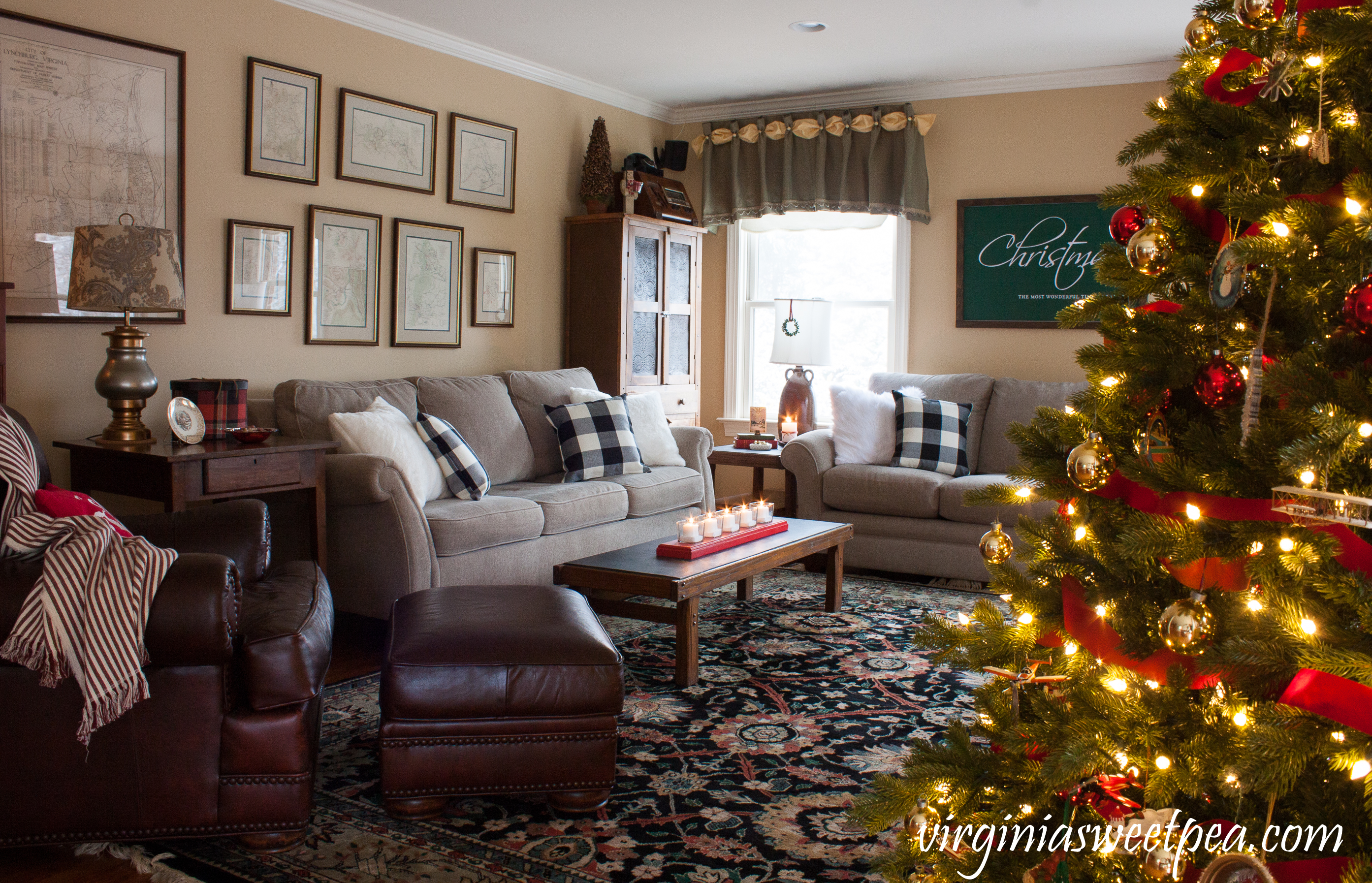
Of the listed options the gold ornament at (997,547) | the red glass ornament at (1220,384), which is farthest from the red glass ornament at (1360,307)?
the gold ornament at (997,547)

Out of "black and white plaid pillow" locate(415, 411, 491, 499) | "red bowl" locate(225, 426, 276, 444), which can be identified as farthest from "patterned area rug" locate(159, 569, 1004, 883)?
"red bowl" locate(225, 426, 276, 444)

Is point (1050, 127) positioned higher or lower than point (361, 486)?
higher

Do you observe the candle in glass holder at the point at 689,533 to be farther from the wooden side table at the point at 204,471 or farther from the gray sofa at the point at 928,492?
the gray sofa at the point at 928,492

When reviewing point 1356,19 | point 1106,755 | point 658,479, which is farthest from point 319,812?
point 658,479

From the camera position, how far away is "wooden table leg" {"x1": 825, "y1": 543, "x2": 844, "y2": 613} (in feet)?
13.2

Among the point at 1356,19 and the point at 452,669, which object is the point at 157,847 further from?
the point at 1356,19

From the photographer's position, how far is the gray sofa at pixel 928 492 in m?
4.52

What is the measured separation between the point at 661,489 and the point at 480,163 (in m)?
1.91

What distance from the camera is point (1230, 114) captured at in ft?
3.96

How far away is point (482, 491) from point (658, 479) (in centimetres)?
92

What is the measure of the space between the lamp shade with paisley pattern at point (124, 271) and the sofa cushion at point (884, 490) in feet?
9.39

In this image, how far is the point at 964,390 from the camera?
5.22m

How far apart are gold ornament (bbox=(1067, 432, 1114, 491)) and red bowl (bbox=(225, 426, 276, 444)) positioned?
9.46ft

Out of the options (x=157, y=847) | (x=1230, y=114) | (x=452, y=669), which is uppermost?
(x=1230, y=114)
